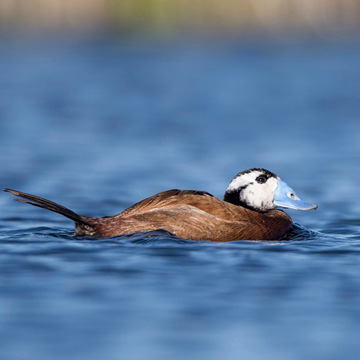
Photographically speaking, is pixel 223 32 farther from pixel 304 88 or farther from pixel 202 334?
pixel 202 334

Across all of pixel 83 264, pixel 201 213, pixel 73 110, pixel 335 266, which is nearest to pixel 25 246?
pixel 83 264

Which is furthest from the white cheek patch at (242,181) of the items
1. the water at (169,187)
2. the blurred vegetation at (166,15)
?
the blurred vegetation at (166,15)

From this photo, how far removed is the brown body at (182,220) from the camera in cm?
796

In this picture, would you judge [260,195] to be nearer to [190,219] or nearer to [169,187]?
[190,219]

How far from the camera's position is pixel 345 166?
535 inches

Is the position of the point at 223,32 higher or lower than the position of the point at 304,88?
higher

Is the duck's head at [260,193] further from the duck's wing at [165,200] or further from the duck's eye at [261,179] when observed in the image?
the duck's wing at [165,200]

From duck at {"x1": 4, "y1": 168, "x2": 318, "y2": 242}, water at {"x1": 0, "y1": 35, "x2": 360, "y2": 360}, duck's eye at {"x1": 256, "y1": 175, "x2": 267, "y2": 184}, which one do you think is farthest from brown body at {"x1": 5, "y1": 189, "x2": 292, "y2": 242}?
duck's eye at {"x1": 256, "y1": 175, "x2": 267, "y2": 184}

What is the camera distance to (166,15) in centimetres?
3869

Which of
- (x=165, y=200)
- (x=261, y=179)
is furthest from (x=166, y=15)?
(x=165, y=200)

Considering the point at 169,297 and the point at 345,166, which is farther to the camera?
the point at 345,166

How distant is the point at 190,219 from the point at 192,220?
0.06 feet

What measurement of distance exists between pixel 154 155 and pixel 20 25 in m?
23.9

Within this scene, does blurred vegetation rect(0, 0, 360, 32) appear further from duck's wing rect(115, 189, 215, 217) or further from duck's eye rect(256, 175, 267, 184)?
duck's wing rect(115, 189, 215, 217)
